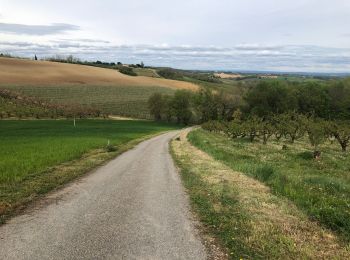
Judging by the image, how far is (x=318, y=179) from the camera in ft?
55.8

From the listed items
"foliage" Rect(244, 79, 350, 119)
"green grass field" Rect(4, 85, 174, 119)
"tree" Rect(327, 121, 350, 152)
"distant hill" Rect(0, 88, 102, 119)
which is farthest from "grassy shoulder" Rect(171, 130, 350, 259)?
"green grass field" Rect(4, 85, 174, 119)

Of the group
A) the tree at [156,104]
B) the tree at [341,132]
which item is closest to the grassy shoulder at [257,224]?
the tree at [341,132]

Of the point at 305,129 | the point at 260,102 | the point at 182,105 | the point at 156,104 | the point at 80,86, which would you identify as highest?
the point at 305,129

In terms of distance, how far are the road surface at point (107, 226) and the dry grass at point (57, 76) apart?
105901 millimetres

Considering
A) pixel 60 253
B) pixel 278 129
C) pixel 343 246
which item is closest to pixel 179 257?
pixel 60 253

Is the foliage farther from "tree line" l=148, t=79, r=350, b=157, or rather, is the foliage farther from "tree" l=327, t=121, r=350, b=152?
"tree" l=327, t=121, r=350, b=152

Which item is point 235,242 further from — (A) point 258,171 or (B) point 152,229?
(A) point 258,171

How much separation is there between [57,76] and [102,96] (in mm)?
18539

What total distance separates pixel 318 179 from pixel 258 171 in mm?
2766

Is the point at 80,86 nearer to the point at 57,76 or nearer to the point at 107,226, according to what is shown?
the point at 57,76

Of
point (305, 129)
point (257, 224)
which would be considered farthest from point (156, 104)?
point (257, 224)

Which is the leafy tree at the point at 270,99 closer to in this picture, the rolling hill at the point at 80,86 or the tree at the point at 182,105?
the tree at the point at 182,105

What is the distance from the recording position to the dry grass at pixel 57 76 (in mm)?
120188

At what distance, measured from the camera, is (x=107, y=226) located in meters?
9.95
